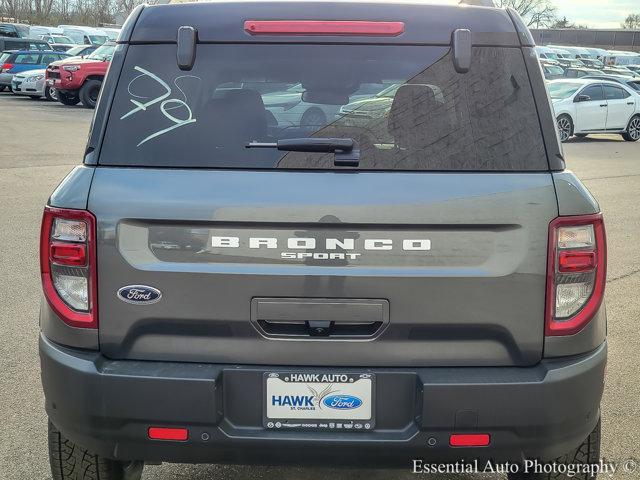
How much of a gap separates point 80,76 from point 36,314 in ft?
65.6

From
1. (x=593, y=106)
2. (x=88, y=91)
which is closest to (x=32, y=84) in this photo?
(x=88, y=91)

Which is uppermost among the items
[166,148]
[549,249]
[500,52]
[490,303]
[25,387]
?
[500,52]

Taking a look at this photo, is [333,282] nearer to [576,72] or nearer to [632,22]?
[576,72]

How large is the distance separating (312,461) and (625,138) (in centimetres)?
2135

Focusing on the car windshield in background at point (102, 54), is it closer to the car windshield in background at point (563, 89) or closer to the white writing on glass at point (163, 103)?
the car windshield in background at point (563, 89)

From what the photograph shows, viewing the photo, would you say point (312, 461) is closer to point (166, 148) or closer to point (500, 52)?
point (166, 148)

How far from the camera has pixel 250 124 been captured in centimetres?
260

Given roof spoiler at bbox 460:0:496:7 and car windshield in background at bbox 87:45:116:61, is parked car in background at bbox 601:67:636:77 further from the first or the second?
roof spoiler at bbox 460:0:496:7

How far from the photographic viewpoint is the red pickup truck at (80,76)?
2384cm

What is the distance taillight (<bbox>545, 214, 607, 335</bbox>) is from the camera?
2.49 m

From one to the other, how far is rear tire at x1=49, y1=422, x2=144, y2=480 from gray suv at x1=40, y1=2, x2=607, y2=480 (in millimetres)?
287

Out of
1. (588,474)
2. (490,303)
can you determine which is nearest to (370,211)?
(490,303)

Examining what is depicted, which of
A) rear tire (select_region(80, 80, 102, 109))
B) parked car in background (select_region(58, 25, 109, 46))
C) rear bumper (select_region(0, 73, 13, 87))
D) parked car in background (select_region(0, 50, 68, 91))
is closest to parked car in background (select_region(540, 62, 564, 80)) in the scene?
rear tire (select_region(80, 80, 102, 109))

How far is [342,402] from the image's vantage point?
8.07 ft
